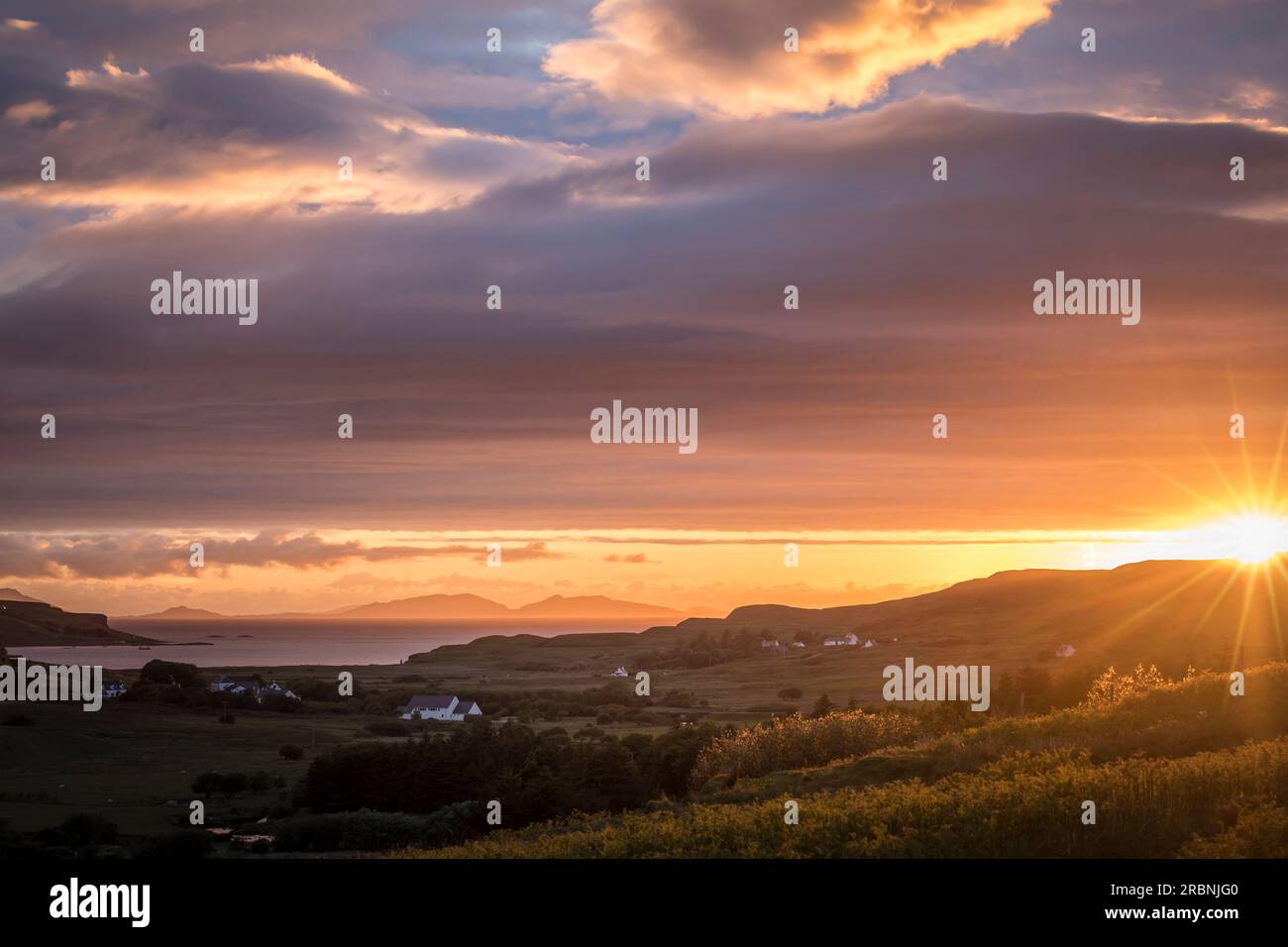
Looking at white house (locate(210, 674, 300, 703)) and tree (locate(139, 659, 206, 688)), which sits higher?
tree (locate(139, 659, 206, 688))

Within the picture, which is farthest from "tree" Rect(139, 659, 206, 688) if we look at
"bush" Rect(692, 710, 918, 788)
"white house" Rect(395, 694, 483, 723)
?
"bush" Rect(692, 710, 918, 788)

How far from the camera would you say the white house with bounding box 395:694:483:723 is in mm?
125438

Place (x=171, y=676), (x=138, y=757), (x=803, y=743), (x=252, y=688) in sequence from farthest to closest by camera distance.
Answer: (x=171, y=676), (x=252, y=688), (x=138, y=757), (x=803, y=743)

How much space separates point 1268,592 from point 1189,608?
1100 centimetres

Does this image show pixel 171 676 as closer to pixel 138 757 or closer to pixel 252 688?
pixel 252 688

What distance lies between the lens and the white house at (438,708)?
125438 millimetres

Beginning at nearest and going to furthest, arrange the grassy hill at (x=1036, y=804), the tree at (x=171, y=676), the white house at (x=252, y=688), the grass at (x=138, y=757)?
1. the grassy hill at (x=1036, y=804)
2. the grass at (x=138, y=757)
3. the white house at (x=252, y=688)
4. the tree at (x=171, y=676)

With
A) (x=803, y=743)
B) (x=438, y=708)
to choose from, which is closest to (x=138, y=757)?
(x=438, y=708)

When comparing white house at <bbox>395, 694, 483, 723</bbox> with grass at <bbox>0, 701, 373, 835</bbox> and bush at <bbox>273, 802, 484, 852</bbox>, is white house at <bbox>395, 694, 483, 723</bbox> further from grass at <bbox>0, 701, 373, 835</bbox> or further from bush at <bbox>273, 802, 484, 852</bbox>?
bush at <bbox>273, 802, 484, 852</bbox>

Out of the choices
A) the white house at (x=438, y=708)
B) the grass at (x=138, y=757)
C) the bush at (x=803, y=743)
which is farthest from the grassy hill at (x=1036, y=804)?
the white house at (x=438, y=708)

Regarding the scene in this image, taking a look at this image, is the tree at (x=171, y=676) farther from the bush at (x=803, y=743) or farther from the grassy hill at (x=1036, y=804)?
the grassy hill at (x=1036, y=804)

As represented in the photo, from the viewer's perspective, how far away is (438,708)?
128 m
